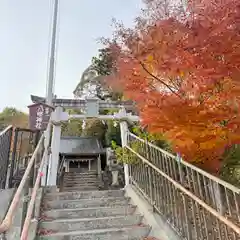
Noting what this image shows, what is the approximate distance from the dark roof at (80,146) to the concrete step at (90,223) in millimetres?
14949

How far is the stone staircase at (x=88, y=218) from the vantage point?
11.9 feet

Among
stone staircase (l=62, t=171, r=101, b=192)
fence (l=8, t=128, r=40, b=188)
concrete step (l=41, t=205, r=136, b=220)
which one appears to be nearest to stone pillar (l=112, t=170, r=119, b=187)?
stone staircase (l=62, t=171, r=101, b=192)

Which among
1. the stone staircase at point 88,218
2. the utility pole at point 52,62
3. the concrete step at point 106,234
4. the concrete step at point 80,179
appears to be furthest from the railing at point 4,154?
the concrete step at point 80,179

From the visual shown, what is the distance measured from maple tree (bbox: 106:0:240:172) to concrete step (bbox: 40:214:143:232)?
148cm

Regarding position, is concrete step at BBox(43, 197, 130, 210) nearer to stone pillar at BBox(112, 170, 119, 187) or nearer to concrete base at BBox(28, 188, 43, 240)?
concrete base at BBox(28, 188, 43, 240)

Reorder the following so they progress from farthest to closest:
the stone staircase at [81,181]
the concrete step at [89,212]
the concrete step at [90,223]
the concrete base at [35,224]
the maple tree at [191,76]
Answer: the stone staircase at [81,181], the concrete step at [89,212], the concrete step at [90,223], the concrete base at [35,224], the maple tree at [191,76]

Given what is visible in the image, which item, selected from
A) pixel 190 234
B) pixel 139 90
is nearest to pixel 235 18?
pixel 139 90

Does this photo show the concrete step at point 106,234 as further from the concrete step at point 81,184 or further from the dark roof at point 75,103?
the concrete step at point 81,184

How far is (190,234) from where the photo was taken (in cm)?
291

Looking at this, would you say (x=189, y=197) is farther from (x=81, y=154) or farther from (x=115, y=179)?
(x=81, y=154)

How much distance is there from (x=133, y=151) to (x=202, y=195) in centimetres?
234

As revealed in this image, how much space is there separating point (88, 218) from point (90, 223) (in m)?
0.24

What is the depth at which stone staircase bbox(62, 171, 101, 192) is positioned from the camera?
17266 mm

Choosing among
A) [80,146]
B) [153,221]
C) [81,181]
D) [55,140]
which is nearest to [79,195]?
[153,221]
